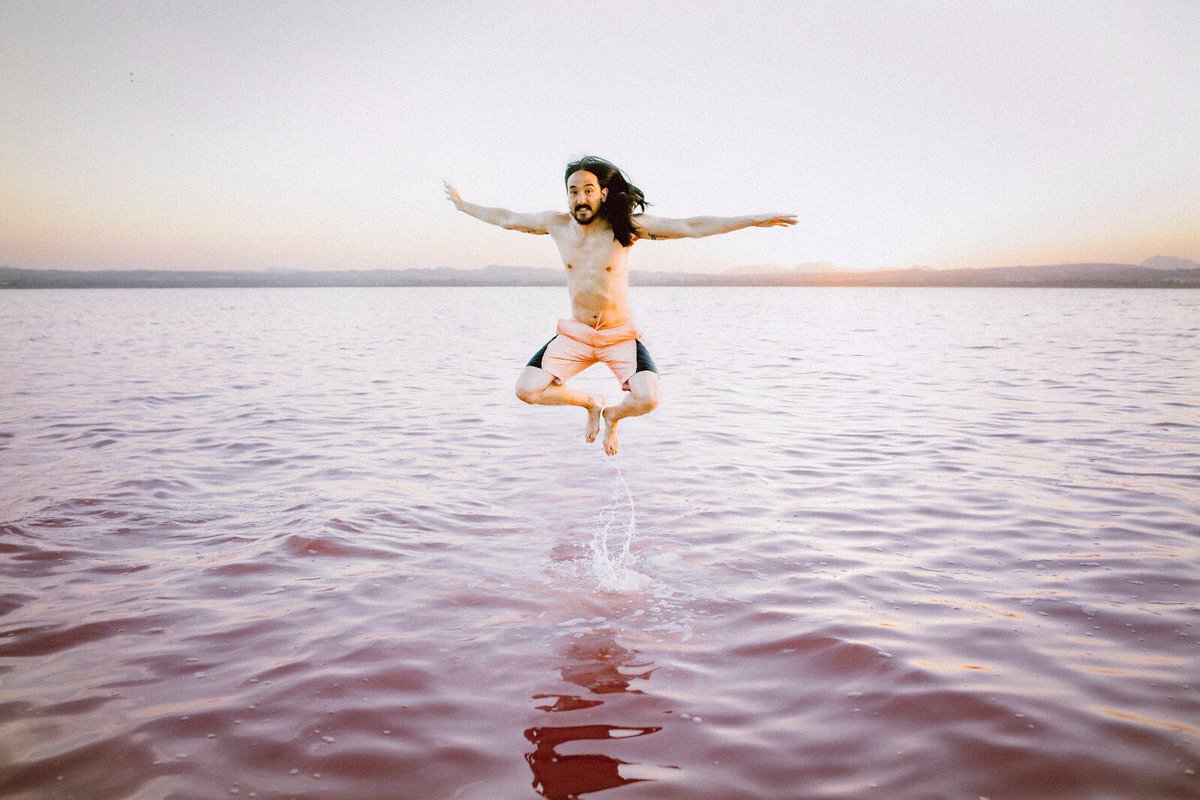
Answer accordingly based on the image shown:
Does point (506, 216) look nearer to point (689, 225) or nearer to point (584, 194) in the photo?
point (584, 194)

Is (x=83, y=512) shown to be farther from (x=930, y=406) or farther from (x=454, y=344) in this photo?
(x=454, y=344)

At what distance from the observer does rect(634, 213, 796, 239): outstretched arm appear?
24.2 feet

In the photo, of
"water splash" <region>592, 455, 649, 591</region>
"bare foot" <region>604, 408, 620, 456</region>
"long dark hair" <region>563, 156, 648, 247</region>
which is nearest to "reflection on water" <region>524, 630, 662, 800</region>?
"water splash" <region>592, 455, 649, 591</region>

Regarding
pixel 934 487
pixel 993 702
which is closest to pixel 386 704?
pixel 993 702

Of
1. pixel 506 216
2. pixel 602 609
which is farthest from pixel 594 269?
pixel 602 609

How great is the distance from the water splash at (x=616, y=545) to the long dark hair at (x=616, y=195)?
301 centimetres

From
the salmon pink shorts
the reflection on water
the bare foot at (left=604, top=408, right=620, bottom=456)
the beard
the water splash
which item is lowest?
the reflection on water

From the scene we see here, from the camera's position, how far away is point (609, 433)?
27.7 feet

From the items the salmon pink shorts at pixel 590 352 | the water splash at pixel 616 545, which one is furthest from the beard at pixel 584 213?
the water splash at pixel 616 545

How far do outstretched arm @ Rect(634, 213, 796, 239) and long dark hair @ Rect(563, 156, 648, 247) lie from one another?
11 centimetres

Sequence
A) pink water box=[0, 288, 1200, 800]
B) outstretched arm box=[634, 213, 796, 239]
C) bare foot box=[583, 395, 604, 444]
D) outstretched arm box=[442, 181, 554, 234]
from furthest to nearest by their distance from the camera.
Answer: bare foot box=[583, 395, 604, 444] → outstretched arm box=[442, 181, 554, 234] → outstretched arm box=[634, 213, 796, 239] → pink water box=[0, 288, 1200, 800]

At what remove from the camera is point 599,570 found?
23.1 ft

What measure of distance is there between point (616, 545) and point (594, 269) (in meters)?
2.80

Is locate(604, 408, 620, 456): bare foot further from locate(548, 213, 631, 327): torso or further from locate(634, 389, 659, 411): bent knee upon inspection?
locate(548, 213, 631, 327): torso
